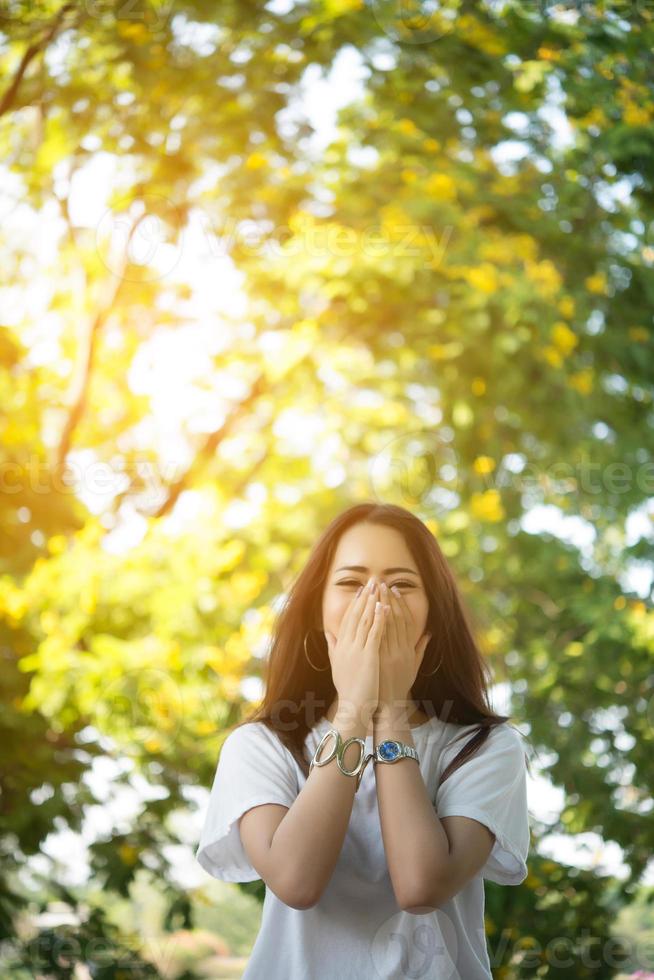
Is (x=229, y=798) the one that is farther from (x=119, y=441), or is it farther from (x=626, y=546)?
(x=119, y=441)

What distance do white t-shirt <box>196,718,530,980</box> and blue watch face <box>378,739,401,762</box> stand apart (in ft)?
0.14

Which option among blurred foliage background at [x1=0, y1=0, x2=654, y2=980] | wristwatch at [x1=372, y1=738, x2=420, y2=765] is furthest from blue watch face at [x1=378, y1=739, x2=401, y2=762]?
blurred foliage background at [x1=0, y1=0, x2=654, y2=980]

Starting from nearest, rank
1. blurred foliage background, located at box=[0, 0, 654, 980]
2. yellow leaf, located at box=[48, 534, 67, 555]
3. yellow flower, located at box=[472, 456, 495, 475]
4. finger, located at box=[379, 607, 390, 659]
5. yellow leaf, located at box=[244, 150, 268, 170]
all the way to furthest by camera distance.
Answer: finger, located at box=[379, 607, 390, 659], blurred foliage background, located at box=[0, 0, 654, 980], yellow leaf, located at box=[48, 534, 67, 555], yellow flower, located at box=[472, 456, 495, 475], yellow leaf, located at box=[244, 150, 268, 170]

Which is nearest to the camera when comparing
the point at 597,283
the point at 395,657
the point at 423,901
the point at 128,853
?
the point at 423,901

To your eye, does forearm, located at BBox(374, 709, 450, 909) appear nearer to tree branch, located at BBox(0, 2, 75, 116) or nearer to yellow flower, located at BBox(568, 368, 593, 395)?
yellow flower, located at BBox(568, 368, 593, 395)

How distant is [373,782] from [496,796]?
0.38ft

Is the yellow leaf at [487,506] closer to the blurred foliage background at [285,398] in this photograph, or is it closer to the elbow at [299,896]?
the blurred foliage background at [285,398]

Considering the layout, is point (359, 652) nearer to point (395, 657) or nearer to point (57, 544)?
point (395, 657)

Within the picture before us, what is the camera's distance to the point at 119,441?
8.64 ft

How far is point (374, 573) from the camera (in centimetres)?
91

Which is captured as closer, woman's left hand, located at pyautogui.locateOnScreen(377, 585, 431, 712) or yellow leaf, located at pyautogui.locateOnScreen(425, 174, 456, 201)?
woman's left hand, located at pyautogui.locateOnScreen(377, 585, 431, 712)

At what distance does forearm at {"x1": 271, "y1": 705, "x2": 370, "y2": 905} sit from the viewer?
736 mm

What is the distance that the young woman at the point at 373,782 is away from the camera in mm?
755

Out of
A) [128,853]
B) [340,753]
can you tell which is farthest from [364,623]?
[128,853]
